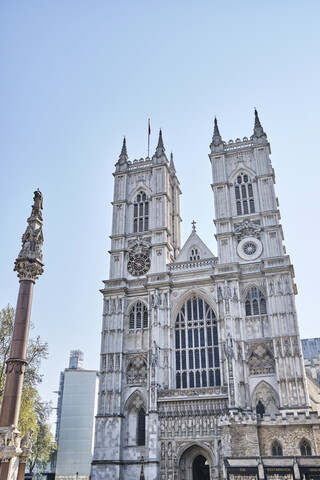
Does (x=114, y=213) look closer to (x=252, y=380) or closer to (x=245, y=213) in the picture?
(x=245, y=213)

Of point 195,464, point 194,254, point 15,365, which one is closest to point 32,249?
point 15,365

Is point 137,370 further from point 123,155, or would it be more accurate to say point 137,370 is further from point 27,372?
point 123,155

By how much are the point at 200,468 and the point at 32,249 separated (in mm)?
23740

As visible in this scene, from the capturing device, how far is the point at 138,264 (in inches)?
1738

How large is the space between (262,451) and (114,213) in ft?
90.3

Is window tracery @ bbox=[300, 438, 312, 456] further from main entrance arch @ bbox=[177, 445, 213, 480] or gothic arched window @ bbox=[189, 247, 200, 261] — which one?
gothic arched window @ bbox=[189, 247, 200, 261]

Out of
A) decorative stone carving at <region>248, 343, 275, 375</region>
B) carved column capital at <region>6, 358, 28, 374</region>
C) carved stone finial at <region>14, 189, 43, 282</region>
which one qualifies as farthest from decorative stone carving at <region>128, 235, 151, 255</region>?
carved column capital at <region>6, 358, 28, 374</region>

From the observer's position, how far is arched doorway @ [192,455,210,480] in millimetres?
35531

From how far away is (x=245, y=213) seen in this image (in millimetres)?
43000

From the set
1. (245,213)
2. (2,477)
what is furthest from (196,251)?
(2,477)

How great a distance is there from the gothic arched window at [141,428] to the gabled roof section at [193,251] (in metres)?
13.9

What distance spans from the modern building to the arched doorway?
46972mm

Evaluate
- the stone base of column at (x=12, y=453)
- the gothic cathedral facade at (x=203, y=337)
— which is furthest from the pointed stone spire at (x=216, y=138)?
the stone base of column at (x=12, y=453)

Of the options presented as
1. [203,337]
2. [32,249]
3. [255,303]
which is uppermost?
[255,303]
